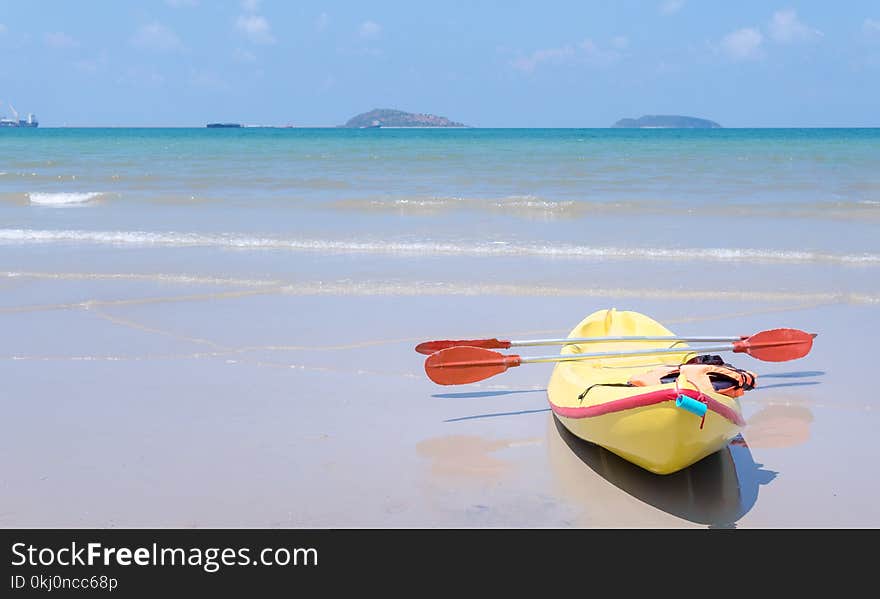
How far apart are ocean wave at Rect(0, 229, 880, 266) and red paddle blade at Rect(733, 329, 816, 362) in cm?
434

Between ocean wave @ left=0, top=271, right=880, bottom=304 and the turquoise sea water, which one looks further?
the turquoise sea water

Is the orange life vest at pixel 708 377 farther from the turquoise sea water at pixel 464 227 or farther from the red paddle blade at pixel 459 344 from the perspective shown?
the turquoise sea water at pixel 464 227

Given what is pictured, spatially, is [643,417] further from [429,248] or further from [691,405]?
[429,248]

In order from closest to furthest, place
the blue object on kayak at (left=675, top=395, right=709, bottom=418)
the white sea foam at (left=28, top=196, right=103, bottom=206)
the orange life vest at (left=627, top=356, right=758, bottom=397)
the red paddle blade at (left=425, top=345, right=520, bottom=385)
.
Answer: the blue object on kayak at (left=675, top=395, right=709, bottom=418) → the orange life vest at (left=627, top=356, right=758, bottom=397) → the red paddle blade at (left=425, top=345, right=520, bottom=385) → the white sea foam at (left=28, top=196, right=103, bottom=206)

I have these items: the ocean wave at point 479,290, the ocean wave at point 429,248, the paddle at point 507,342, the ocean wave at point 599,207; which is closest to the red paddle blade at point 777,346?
the paddle at point 507,342

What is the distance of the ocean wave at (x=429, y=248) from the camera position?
Answer: 32.7 feet

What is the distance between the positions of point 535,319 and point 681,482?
321 cm

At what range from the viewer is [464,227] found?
12688 mm

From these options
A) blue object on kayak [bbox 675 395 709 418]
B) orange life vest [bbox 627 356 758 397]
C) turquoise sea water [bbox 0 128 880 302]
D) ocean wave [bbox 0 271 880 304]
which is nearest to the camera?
blue object on kayak [bbox 675 395 709 418]

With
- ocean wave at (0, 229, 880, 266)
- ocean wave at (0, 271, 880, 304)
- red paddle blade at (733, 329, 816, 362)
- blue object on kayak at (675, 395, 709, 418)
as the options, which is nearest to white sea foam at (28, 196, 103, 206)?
ocean wave at (0, 229, 880, 266)

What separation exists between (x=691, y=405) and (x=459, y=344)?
2.18 m

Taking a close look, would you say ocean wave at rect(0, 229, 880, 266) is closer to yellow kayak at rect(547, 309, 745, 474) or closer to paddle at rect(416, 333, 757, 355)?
paddle at rect(416, 333, 757, 355)

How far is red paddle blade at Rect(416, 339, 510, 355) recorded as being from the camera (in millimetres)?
5461
